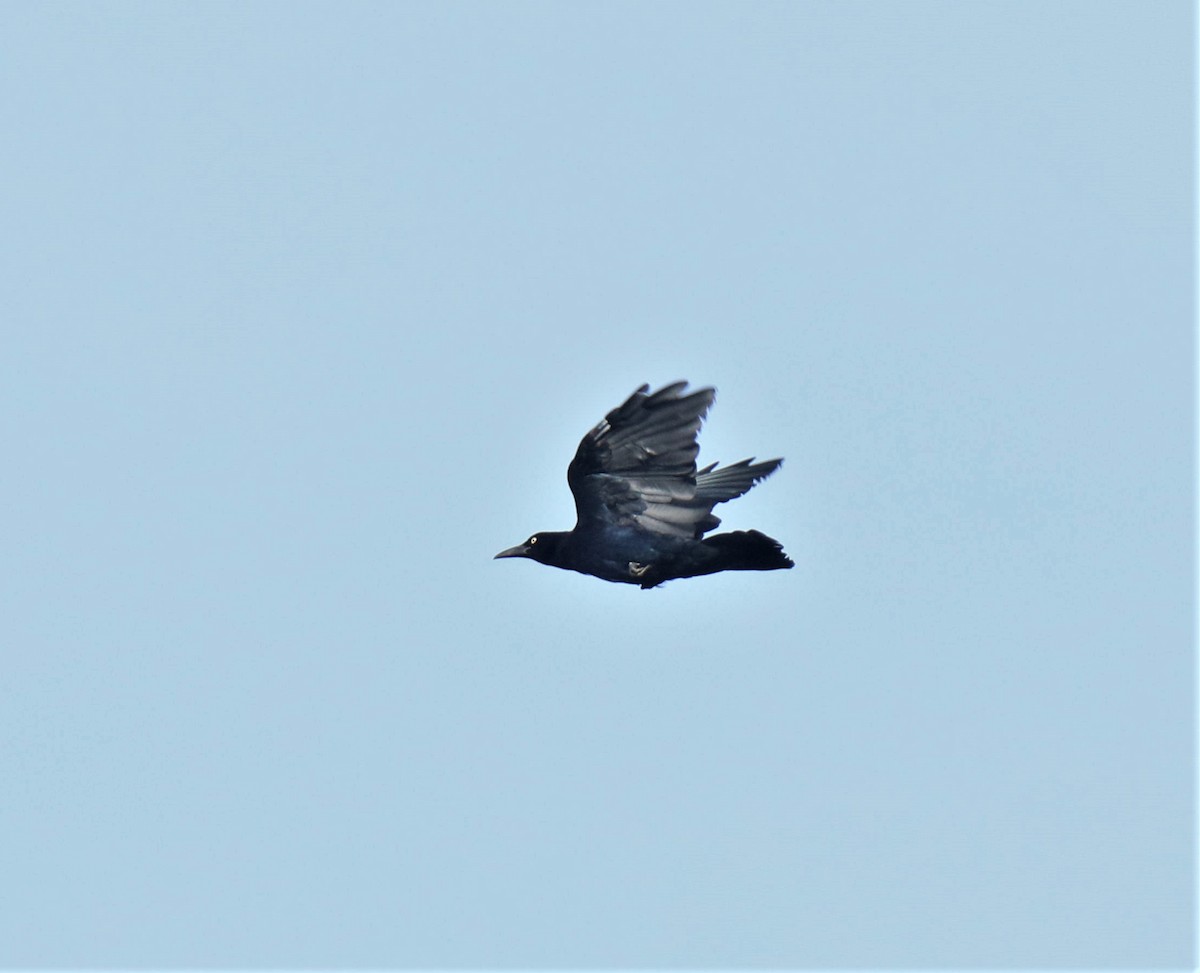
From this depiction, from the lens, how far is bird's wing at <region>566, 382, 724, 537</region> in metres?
26.0

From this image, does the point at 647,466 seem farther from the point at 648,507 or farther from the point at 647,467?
the point at 648,507

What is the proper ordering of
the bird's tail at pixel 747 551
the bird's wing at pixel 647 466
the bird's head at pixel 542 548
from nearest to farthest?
the bird's wing at pixel 647 466 < the bird's tail at pixel 747 551 < the bird's head at pixel 542 548

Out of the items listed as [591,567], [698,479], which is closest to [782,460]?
[698,479]

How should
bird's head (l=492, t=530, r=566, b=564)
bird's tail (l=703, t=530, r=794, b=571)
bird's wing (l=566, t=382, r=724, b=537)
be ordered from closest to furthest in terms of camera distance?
bird's wing (l=566, t=382, r=724, b=537)
bird's tail (l=703, t=530, r=794, b=571)
bird's head (l=492, t=530, r=566, b=564)

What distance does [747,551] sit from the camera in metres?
26.8

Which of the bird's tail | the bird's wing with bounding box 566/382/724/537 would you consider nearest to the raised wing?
the bird's wing with bounding box 566/382/724/537

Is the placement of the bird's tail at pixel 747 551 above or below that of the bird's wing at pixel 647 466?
below

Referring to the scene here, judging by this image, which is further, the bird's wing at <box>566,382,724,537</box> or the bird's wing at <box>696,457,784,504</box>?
the bird's wing at <box>696,457,784,504</box>

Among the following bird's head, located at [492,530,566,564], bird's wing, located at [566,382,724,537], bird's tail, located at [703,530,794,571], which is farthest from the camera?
bird's head, located at [492,530,566,564]

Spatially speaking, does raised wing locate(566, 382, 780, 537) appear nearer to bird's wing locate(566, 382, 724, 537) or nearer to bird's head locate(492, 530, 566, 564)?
bird's wing locate(566, 382, 724, 537)

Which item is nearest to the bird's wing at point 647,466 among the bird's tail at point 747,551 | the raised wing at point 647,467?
the raised wing at point 647,467

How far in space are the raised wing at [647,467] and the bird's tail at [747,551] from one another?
0.39m

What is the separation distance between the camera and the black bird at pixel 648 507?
85.7ft

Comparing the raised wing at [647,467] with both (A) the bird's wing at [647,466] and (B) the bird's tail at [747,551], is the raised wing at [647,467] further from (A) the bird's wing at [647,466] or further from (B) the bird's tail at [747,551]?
(B) the bird's tail at [747,551]
